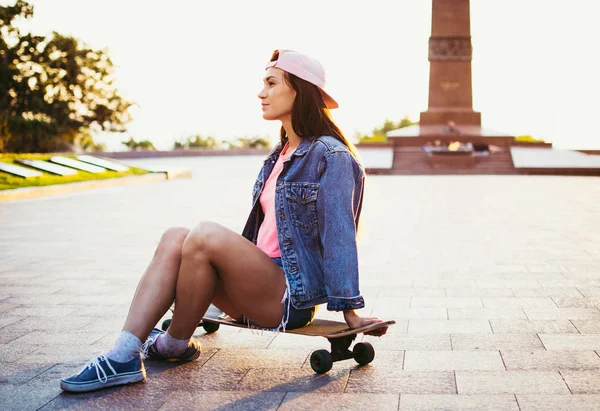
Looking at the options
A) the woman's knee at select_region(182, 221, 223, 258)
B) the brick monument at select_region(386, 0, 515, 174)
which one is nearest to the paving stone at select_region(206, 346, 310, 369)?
the woman's knee at select_region(182, 221, 223, 258)

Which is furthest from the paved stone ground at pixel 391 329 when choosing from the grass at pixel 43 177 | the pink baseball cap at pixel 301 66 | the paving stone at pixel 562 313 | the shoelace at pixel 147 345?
the grass at pixel 43 177

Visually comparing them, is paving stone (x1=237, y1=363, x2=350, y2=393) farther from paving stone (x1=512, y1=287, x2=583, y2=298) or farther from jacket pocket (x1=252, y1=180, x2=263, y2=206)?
paving stone (x1=512, y1=287, x2=583, y2=298)

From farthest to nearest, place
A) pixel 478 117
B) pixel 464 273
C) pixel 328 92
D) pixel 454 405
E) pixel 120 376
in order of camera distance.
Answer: pixel 478 117 → pixel 464 273 → pixel 328 92 → pixel 120 376 → pixel 454 405

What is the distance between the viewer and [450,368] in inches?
147

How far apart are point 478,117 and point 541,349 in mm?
30611

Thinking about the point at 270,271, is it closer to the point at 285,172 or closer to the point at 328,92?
the point at 285,172

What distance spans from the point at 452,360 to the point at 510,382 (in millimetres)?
Answer: 424

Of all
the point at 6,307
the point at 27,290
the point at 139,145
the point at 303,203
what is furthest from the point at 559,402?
A: the point at 139,145

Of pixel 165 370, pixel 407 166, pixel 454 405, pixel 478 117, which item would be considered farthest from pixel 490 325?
pixel 478 117

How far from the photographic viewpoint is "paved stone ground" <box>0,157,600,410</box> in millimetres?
3363

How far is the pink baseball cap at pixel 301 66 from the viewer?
3.62m

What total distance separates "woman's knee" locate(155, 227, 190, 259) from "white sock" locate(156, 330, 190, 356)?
418 mm

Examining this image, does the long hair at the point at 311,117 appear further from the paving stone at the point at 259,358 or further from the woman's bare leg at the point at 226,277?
the paving stone at the point at 259,358

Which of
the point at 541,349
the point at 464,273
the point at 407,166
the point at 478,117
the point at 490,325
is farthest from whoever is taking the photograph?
the point at 478,117
